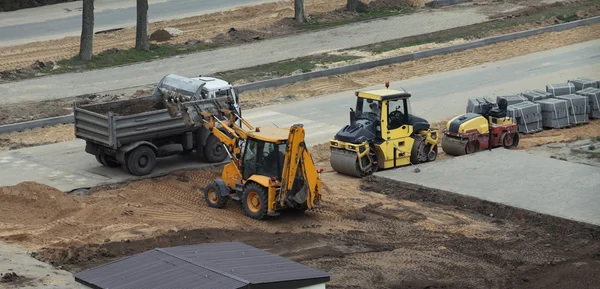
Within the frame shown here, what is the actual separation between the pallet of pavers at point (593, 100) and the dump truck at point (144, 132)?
36.3ft

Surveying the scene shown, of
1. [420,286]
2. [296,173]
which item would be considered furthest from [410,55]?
[420,286]

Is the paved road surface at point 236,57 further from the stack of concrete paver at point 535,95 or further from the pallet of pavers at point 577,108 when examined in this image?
the pallet of pavers at point 577,108

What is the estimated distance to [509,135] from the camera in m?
27.9

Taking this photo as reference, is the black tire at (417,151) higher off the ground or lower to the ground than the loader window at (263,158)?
lower

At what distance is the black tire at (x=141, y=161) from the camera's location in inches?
995

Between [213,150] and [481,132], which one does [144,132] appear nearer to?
[213,150]

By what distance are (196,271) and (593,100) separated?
1995cm

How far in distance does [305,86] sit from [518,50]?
9.26 meters

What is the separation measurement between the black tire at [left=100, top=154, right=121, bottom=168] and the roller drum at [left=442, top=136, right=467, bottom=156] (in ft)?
27.5

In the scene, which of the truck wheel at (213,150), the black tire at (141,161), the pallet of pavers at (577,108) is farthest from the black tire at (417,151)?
the pallet of pavers at (577,108)

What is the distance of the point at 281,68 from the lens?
3675 cm

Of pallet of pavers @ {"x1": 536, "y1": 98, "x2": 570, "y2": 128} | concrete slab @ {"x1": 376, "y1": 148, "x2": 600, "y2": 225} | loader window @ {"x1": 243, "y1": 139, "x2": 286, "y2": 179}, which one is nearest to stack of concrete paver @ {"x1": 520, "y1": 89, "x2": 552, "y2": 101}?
pallet of pavers @ {"x1": 536, "y1": 98, "x2": 570, "y2": 128}

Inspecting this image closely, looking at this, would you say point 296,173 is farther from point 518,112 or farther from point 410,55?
point 410,55

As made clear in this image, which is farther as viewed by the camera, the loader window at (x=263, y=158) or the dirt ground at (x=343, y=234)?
the loader window at (x=263, y=158)
